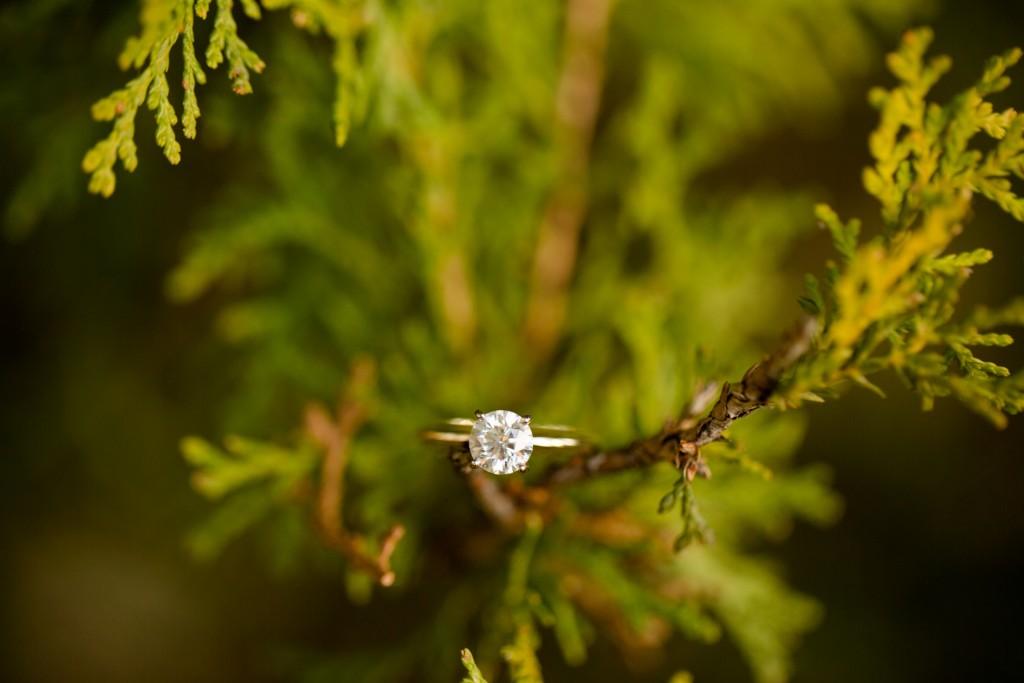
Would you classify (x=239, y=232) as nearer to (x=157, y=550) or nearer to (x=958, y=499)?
(x=157, y=550)

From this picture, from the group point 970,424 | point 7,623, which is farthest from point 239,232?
point 970,424

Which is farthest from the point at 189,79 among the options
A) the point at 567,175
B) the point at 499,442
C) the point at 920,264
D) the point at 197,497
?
the point at 197,497

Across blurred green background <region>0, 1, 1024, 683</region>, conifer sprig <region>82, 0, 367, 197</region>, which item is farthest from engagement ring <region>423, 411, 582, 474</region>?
blurred green background <region>0, 1, 1024, 683</region>

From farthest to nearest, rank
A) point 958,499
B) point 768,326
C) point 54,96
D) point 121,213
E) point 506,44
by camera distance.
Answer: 1. point 958,499
2. point 768,326
3. point 121,213
4. point 506,44
5. point 54,96

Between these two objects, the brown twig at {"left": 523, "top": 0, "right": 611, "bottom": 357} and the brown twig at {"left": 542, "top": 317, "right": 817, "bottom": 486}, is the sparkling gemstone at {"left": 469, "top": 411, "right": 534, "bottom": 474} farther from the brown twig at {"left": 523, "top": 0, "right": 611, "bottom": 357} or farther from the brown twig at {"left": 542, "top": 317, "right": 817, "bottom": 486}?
the brown twig at {"left": 523, "top": 0, "right": 611, "bottom": 357}

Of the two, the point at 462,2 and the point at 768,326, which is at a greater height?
the point at 462,2

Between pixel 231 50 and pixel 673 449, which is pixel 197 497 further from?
pixel 673 449

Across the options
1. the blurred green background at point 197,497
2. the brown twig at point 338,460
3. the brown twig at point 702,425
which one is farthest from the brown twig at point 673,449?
the blurred green background at point 197,497
